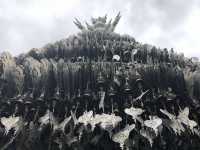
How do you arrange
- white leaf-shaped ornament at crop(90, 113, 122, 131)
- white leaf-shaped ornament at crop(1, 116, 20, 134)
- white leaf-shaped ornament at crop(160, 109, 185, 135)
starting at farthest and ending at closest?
white leaf-shaped ornament at crop(1, 116, 20, 134) → white leaf-shaped ornament at crop(160, 109, 185, 135) → white leaf-shaped ornament at crop(90, 113, 122, 131)

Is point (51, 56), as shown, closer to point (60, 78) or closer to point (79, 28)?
point (60, 78)

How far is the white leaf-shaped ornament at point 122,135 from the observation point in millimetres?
7804

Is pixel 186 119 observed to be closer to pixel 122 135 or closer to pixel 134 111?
pixel 134 111

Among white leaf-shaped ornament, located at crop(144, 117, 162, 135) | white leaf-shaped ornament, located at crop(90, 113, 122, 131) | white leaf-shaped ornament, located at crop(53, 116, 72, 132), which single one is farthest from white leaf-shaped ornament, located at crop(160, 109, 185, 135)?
white leaf-shaped ornament, located at crop(53, 116, 72, 132)

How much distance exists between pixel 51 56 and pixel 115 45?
1.73 meters

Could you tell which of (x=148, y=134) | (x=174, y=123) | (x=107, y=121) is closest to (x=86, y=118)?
(x=107, y=121)

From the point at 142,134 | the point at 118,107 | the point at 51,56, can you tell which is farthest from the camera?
the point at 51,56

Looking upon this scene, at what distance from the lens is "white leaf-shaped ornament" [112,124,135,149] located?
780cm

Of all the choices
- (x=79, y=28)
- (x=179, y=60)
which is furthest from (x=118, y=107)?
(x=79, y=28)

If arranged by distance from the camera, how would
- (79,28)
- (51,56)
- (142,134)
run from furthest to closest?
1. (79,28)
2. (51,56)
3. (142,134)

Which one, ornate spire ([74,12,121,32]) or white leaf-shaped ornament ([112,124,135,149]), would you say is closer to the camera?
white leaf-shaped ornament ([112,124,135,149])

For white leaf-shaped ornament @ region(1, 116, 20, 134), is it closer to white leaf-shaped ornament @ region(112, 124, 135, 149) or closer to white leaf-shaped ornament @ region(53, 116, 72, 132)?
white leaf-shaped ornament @ region(53, 116, 72, 132)

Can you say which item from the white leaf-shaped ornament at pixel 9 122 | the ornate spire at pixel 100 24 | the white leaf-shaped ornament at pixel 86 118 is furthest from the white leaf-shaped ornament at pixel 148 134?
the ornate spire at pixel 100 24

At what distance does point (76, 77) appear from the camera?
902cm
